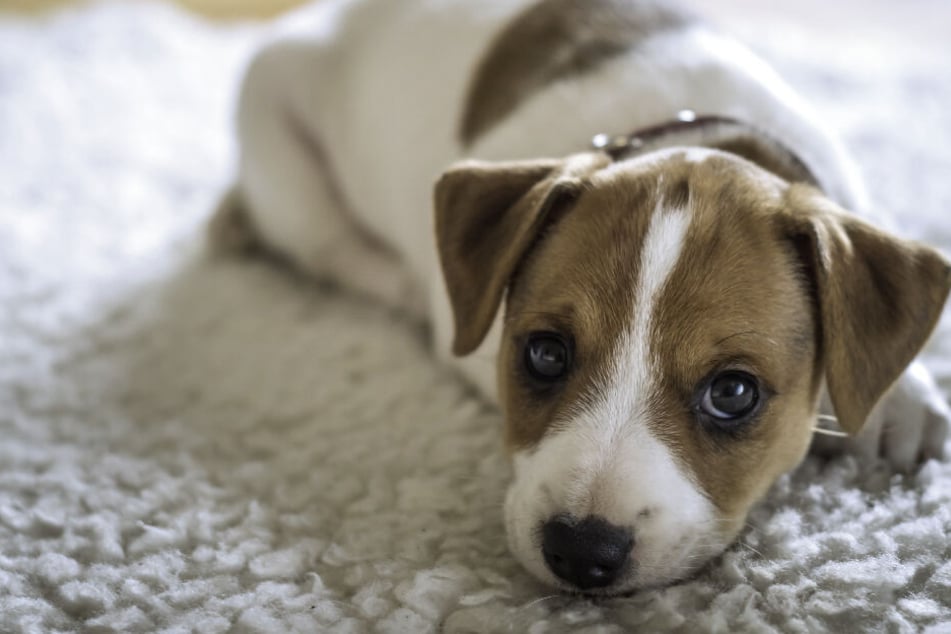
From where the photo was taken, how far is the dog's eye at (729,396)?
2.02 m

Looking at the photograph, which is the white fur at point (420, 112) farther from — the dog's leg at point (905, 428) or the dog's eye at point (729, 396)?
the dog's eye at point (729, 396)

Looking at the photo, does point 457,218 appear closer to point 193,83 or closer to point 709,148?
point 709,148

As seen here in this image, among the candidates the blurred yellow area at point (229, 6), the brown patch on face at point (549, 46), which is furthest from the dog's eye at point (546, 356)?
the blurred yellow area at point (229, 6)

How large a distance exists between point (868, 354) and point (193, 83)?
14.1 ft

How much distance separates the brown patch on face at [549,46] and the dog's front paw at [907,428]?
4.02 feet

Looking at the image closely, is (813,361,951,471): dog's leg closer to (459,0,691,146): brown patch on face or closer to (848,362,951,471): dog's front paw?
(848,362,951,471): dog's front paw

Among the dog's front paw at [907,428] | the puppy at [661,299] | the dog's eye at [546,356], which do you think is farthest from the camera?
the dog's front paw at [907,428]

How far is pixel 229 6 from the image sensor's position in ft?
22.1

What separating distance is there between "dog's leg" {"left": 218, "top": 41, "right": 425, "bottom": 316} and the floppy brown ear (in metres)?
1.77

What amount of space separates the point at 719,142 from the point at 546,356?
766mm

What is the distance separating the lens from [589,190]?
88.3 inches

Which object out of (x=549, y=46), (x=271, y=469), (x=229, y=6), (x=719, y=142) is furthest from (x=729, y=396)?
(x=229, y=6)

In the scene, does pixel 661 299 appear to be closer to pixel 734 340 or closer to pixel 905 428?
pixel 734 340

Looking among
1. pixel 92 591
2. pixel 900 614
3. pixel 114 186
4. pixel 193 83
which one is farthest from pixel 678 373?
pixel 193 83
